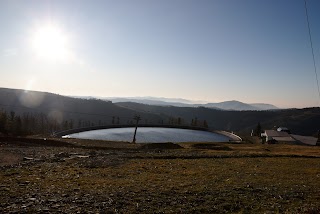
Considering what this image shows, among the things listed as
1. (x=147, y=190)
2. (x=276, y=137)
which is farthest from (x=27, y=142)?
(x=276, y=137)

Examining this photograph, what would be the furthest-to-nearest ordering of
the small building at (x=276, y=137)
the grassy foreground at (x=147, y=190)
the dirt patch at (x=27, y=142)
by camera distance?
the small building at (x=276, y=137) → the dirt patch at (x=27, y=142) → the grassy foreground at (x=147, y=190)

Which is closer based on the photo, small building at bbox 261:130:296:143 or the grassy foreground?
the grassy foreground

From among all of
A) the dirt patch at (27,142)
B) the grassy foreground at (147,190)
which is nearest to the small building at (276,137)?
the dirt patch at (27,142)

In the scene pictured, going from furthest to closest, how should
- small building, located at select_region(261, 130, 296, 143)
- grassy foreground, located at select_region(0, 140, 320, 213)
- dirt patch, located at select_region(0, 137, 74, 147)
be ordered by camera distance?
small building, located at select_region(261, 130, 296, 143), dirt patch, located at select_region(0, 137, 74, 147), grassy foreground, located at select_region(0, 140, 320, 213)

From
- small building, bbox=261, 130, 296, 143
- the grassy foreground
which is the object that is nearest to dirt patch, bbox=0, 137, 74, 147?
the grassy foreground

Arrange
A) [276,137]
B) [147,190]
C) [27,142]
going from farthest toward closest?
1. [276,137]
2. [27,142]
3. [147,190]

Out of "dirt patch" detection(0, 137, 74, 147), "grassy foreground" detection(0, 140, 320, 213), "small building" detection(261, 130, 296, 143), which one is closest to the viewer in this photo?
"grassy foreground" detection(0, 140, 320, 213)

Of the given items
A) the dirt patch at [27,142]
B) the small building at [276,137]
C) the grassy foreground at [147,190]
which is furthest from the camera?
the small building at [276,137]

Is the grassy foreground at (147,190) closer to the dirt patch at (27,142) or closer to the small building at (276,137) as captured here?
the dirt patch at (27,142)

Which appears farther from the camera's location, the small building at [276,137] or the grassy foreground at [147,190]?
the small building at [276,137]

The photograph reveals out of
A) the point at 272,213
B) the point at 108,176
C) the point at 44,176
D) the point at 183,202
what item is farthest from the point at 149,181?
the point at 272,213

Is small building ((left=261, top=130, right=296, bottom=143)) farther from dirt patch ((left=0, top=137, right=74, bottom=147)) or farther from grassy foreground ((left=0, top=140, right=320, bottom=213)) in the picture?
grassy foreground ((left=0, top=140, right=320, bottom=213))

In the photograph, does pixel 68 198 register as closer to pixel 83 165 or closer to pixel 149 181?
pixel 149 181

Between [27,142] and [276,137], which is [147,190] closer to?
[27,142]
